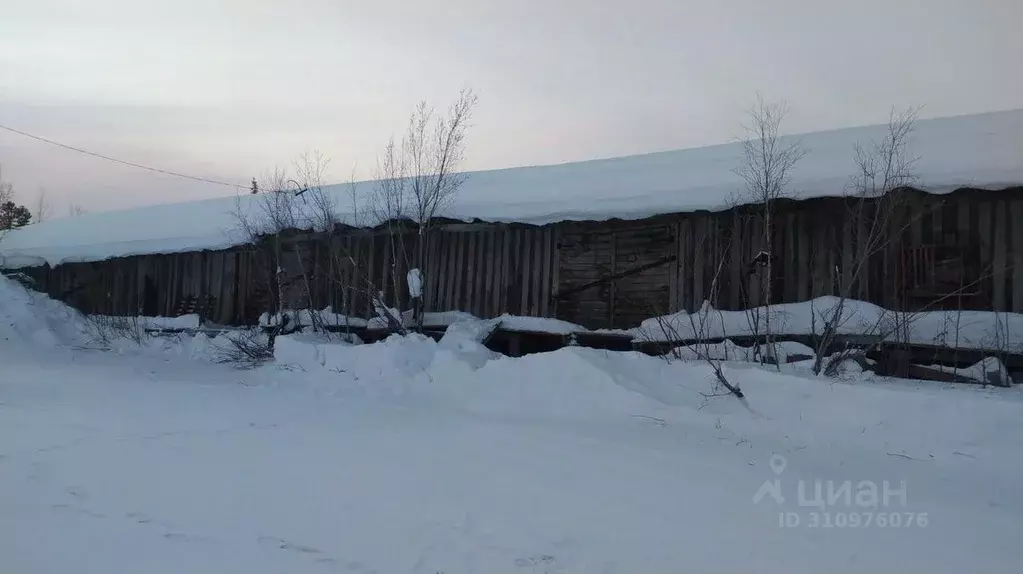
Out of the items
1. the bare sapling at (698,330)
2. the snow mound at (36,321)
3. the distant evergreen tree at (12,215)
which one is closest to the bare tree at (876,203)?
the bare sapling at (698,330)

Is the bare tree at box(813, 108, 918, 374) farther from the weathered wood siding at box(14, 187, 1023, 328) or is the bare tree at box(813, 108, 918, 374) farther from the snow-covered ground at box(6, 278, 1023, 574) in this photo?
the snow-covered ground at box(6, 278, 1023, 574)

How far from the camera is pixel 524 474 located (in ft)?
18.5

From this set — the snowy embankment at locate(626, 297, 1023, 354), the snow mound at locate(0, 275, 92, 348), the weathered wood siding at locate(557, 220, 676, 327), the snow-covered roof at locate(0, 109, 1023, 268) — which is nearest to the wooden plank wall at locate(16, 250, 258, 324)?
the snow-covered roof at locate(0, 109, 1023, 268)

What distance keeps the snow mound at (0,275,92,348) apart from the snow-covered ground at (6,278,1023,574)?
802cm

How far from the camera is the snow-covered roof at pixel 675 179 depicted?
28.9ft

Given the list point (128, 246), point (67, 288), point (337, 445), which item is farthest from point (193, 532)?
point (67, 288)

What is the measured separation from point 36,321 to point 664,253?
15286 mm

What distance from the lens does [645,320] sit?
1062 cm

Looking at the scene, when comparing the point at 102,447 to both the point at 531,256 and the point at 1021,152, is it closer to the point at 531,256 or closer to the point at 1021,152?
the point at 531,256

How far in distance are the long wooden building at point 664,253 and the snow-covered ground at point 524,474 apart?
2.26 m

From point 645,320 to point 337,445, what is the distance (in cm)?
556

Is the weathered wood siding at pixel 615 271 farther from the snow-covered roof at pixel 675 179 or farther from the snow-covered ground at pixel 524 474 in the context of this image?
the snow-covered ground at pixel 524 474

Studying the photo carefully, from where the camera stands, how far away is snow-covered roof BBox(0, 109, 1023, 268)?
8812mm

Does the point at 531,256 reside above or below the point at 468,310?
above
